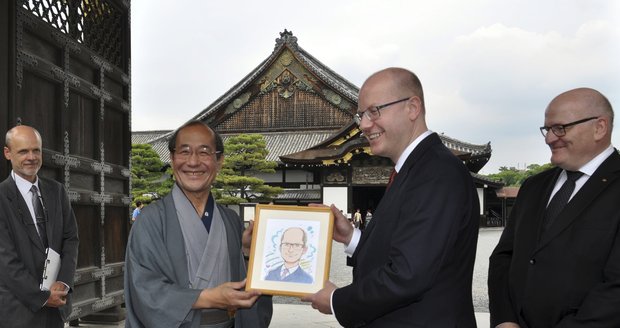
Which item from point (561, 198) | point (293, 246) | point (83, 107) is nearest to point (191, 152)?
point (293, 246)

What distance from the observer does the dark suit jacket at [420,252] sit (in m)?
1.95

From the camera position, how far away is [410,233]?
1.97 metres

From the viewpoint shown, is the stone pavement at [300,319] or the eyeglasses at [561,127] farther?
the stone pavement at [300,319]

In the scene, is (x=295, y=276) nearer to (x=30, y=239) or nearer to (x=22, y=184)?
(x=30, y=239)

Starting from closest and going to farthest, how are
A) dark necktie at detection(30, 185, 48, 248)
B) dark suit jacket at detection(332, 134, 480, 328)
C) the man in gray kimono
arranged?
1. dark suit jacket at detection(332, 134, 480, 328)
2. the man in gray kimono
3. dark necktie at detection(30, 185, 48, 248)

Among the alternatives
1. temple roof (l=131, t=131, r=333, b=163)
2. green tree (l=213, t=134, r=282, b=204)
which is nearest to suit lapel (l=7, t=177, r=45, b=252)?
green tree (l=213, t=134, r=282, b=204)

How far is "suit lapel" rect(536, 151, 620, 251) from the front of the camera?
7.79 feet

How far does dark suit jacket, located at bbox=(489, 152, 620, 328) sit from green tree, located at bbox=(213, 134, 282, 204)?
21241mm

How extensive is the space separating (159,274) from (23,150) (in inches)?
67.3

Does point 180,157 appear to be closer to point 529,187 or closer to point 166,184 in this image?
point 529,187

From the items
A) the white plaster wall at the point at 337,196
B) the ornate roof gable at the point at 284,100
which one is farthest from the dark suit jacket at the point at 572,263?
the ornate roof gable at the point at 284,100

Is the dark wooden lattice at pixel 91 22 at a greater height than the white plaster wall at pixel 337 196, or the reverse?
the dark wooden lattice at pixel 91 22

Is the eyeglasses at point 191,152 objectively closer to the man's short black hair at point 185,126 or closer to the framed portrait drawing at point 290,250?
the man's short black hair at point 185,126

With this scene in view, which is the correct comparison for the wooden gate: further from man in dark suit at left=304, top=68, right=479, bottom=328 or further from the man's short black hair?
man in dark suit at left=304, top=68, right=479, bottom=328
